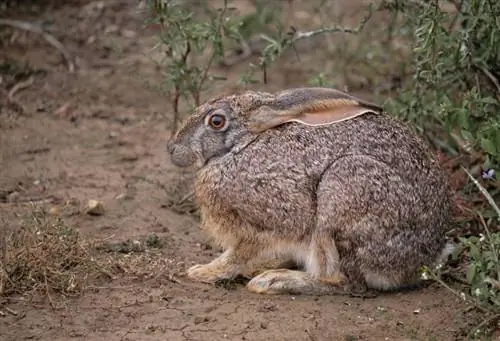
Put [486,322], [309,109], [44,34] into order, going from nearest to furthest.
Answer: [486,322], [309,109], [44,34]

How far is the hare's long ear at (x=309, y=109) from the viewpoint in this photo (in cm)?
564

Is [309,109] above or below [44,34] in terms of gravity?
below

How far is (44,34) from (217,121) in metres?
4.11

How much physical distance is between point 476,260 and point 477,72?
2.05 metres

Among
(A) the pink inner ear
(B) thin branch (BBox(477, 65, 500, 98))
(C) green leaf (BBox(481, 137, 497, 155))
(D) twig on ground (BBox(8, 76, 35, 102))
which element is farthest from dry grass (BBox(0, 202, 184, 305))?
(D) twig on ground (BBox(8, 76, 35, 102))

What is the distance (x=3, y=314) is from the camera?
17.0 feet

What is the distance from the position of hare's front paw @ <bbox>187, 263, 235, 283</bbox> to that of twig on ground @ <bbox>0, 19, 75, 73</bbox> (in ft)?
12.3

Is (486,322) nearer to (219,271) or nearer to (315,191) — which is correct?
(315,191)

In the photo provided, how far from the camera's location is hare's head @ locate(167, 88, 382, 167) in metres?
5.66

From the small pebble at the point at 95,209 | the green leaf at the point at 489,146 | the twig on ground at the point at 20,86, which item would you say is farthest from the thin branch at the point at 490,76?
the twig on ground at the point at 20,86

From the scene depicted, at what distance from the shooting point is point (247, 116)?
18.9 feet

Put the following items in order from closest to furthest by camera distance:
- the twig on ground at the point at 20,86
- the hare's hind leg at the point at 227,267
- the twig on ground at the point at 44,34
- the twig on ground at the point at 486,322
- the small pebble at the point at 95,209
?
1. the twig on ground at the point at 486,322
2. the hare's hind leg at the point at 227,267
3. the small pebble at the point at 95,209
4. the twig on ground at the point at 20,86
5. the twig on ground at the point at 44,34

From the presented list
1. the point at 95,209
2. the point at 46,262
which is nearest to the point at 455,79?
the point at 95,209

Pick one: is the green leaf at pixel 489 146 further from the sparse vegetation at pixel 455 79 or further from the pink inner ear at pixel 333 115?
the pink inner ear at pixel 333 115
